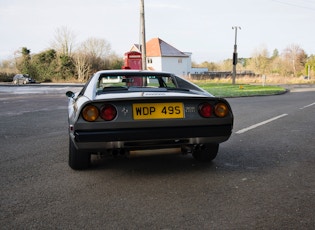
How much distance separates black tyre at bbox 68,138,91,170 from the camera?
12.9 feet

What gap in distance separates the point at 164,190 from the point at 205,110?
0.97 metres

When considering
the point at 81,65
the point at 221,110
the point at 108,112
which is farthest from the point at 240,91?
the point at 81,65

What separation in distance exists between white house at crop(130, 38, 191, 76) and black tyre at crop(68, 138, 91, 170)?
6110cm

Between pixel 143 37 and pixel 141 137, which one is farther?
pixel 143 37

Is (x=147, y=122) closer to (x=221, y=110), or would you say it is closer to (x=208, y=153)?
(x=221, y=110)

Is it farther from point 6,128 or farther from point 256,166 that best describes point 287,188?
point 6,128

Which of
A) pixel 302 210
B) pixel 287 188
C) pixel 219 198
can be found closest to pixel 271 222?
pixel 302 210

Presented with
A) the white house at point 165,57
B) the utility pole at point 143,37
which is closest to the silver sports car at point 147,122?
the utility pole at point 143,37

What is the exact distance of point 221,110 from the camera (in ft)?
12.2

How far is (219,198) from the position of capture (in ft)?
10.1

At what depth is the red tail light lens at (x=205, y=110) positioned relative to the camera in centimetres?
363

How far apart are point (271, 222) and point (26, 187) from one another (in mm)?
2388

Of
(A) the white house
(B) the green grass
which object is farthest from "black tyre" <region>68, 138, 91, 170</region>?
(A) the white house

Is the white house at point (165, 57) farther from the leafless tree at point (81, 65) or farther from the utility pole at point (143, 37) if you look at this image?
the utility pole at point (143, 37)
